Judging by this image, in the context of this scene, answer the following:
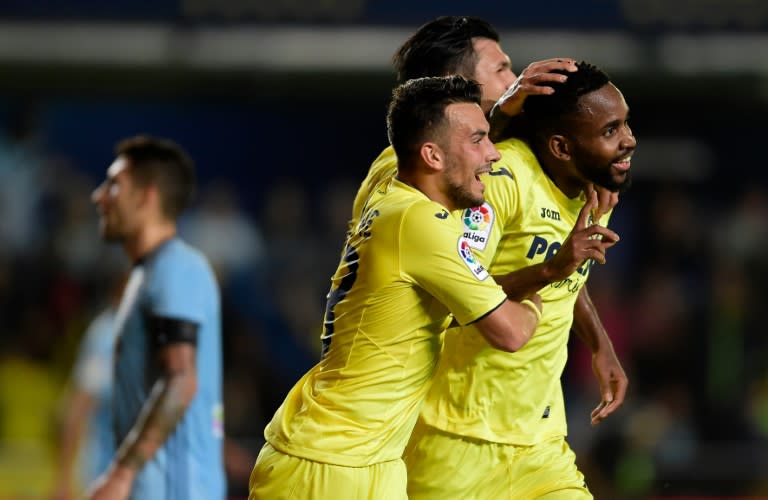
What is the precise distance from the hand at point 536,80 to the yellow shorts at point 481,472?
107cm

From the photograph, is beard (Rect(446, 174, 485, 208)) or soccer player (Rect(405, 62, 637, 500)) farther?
soccer player (Rect(405, 62, 637, 500))

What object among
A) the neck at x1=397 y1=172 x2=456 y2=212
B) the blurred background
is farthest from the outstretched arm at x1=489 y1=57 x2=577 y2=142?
the blurred background

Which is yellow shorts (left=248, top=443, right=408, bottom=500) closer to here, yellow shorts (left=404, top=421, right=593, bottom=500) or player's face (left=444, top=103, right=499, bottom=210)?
yellow shorts (left=404, top=421, right=593, bottom=500)

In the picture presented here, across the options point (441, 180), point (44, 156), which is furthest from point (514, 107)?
point (44, 156)

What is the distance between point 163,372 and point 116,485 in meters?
0.46

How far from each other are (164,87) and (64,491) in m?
4.62

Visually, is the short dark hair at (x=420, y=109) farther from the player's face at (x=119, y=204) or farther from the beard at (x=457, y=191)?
the player's face at (x=119, y=204)

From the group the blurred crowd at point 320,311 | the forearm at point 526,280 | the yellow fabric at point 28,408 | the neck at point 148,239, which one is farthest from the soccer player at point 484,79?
the yellow fabric at point 28,408

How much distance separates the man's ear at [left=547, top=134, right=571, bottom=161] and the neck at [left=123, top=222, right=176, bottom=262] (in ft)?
5.99

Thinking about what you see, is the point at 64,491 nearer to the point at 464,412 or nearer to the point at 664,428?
the point at 464,412

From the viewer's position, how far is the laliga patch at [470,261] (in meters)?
3.76

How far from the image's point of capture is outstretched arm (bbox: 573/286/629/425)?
4.56 metres

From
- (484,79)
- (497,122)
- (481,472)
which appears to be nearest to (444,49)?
(484,79)

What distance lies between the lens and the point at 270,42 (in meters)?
10.2
